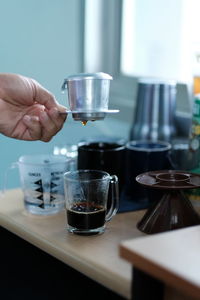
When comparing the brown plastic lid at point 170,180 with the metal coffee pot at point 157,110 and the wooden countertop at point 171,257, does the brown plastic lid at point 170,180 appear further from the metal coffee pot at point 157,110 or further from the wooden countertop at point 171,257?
the metal coffee pot at point 157,110

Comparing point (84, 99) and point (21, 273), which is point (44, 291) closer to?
point (21, 273)

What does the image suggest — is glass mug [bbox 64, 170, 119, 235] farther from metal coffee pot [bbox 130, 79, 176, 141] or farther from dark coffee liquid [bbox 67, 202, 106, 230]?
metal coffee pot [bbox 130, 79, 176, 141]

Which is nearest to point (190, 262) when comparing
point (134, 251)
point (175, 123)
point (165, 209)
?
point (134, 251)

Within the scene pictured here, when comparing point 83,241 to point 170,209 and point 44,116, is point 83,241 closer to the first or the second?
point 170,209

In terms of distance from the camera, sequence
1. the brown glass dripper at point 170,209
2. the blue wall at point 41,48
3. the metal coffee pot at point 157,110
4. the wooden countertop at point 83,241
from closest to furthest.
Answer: the wooden countertop at point 83,241, the brown glass dripper at point 170,209, the metal coffee pot at point 157,110, the blue wall at point 41,48

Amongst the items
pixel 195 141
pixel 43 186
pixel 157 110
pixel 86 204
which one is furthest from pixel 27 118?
Answer: pixel 157 110

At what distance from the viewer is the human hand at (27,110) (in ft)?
4.09

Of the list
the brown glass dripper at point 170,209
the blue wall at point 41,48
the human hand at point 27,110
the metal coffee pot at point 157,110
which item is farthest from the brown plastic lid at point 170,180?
the blue wall at point 41,48

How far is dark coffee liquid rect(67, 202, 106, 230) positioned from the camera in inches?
42.8

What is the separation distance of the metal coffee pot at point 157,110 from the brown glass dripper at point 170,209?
1.70ft

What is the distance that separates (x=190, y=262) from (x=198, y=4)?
40.8 inches

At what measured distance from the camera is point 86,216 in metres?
1.09

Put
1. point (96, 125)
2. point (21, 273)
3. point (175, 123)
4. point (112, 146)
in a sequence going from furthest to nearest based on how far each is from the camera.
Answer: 1. point (96, 125)
2. point (175, 123)
3. point (112, 146)
4. point (21, 273)

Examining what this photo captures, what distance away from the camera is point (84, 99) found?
1.10m
